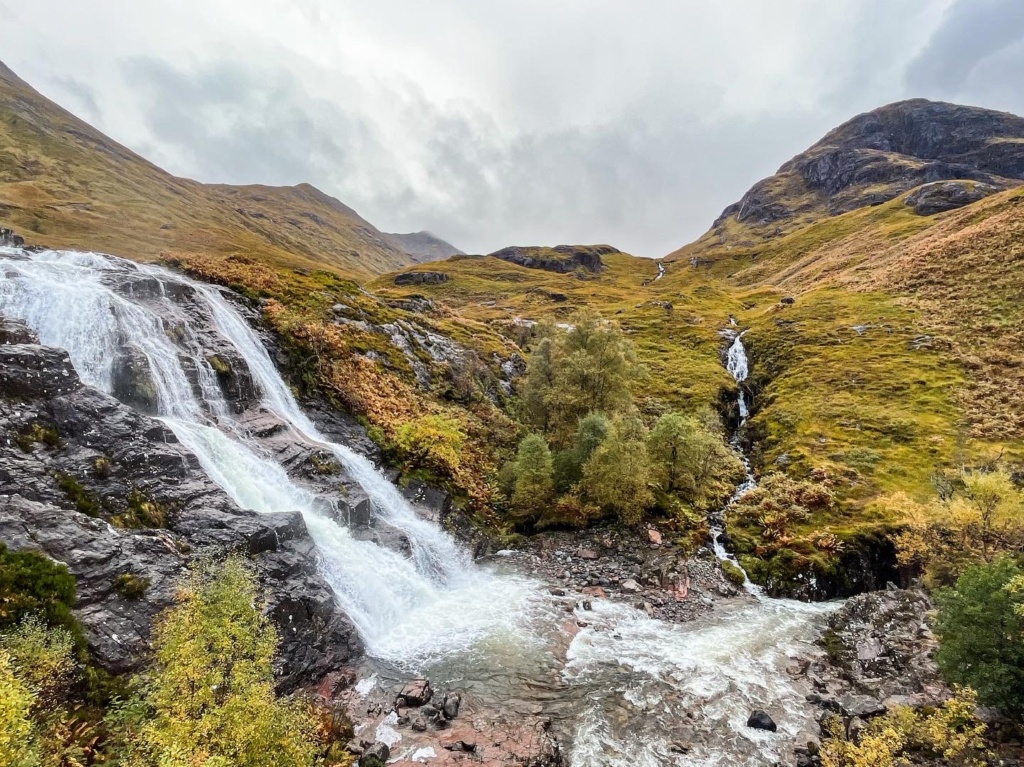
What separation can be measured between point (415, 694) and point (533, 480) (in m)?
21.2

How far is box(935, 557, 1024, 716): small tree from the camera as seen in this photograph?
1510 centimetres

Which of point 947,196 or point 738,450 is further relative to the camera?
point 947,196

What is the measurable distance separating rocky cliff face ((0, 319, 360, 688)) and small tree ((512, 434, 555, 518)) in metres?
18.7

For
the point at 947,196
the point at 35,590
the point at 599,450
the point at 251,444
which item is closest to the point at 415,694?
the point at 35,590

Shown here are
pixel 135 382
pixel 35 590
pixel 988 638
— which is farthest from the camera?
pixel 135 382

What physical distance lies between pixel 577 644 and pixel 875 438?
147 feet

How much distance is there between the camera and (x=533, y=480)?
39.6 m

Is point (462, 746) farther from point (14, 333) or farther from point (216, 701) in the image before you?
point (14, 333)

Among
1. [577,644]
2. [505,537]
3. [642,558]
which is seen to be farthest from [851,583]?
[505,537]

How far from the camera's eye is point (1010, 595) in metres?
15.8

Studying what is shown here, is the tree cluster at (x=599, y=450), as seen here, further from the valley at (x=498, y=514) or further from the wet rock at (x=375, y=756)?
the wet rock at (x=375, y=756)

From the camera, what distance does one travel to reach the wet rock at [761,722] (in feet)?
63.1

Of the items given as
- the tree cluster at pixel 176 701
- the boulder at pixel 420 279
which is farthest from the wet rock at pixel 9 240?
the boulder at pixel 420 279

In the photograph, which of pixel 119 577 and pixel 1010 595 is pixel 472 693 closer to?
pixel 119 577
